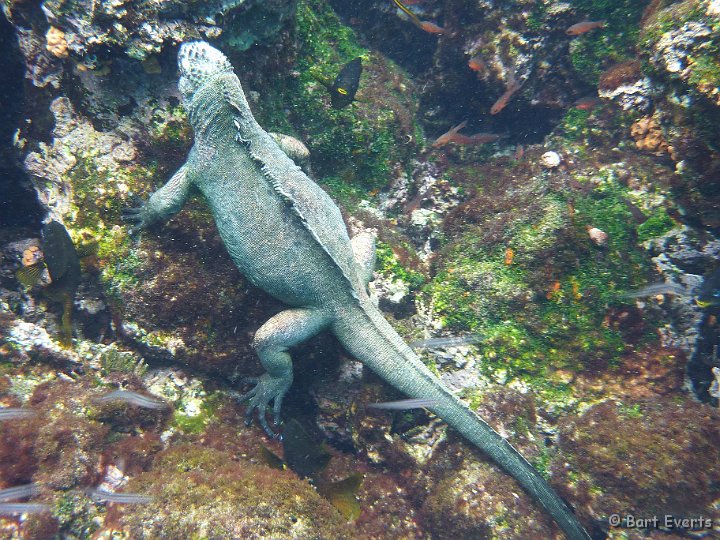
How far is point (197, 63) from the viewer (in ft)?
14.7

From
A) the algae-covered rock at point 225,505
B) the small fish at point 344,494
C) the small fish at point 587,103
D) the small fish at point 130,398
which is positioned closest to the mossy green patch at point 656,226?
the small fish at point 587,103

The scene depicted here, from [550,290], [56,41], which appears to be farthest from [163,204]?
[550,290]

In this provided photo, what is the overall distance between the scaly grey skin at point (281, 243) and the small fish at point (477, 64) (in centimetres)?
464

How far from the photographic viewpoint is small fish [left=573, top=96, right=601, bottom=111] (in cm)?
715

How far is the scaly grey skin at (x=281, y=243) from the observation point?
4.45 meters

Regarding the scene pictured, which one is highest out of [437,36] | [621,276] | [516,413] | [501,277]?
[437,36]

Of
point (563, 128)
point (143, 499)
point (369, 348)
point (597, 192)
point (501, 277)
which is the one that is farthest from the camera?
point (563, 128)

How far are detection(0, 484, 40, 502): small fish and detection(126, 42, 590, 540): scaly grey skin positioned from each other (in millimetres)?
2543

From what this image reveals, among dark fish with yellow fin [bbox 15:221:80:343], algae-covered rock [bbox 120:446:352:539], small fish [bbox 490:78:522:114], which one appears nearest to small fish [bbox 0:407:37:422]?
dark fish with yellow fin [bbox 15:221:80:343]

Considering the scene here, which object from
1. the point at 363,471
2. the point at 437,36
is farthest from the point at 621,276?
the point at 437,36

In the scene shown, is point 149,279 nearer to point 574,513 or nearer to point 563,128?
point 574,513

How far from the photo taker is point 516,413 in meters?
4.91

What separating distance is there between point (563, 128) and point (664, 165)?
222 centimetres

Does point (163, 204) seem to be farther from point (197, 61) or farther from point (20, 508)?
point (20, 508)
